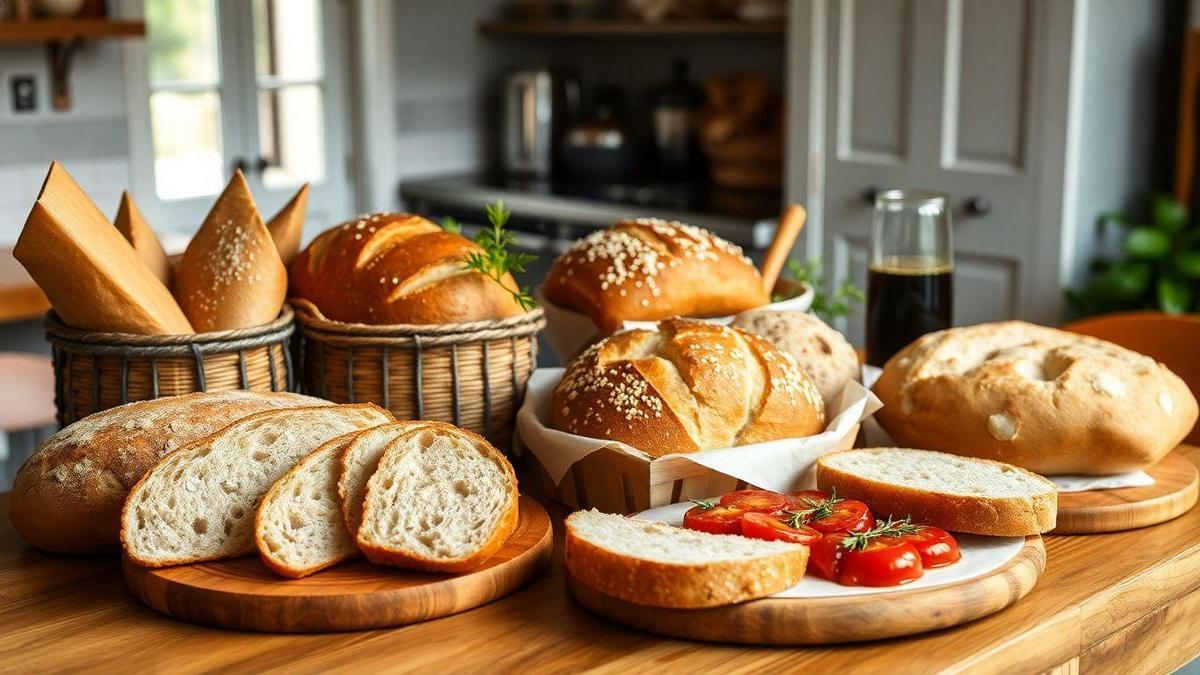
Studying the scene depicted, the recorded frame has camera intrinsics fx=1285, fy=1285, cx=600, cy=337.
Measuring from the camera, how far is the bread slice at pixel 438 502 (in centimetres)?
105

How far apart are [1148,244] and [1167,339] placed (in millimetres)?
1385

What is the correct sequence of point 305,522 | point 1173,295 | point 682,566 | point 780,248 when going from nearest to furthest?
point 682,566 → point 305,522 → point 780,248 → point 1173,295

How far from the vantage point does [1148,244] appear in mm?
3197

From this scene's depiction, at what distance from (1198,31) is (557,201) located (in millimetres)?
1976

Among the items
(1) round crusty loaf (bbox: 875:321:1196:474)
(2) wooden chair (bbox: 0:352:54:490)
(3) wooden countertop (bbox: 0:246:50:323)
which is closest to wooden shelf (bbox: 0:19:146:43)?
(3) wooden countertop (bbox: 0:246:50:323)

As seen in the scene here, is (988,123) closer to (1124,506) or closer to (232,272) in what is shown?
(1124,506)

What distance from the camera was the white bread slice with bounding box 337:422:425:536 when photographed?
1076 millimetres

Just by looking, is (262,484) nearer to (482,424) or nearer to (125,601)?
(125,601)

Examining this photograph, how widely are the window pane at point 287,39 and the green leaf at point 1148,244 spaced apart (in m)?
2.94

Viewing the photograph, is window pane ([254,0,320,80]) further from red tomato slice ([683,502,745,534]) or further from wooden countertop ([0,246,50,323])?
red tomato slice ([683,502,745,534])

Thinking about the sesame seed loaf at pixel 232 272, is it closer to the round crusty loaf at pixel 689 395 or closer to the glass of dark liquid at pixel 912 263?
the round crusty loaf at pixel 689 395

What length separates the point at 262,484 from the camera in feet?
3.66

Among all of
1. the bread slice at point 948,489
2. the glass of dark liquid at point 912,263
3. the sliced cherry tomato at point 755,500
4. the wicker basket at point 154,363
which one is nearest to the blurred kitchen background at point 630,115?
the glass of dark liquid at point 912,263

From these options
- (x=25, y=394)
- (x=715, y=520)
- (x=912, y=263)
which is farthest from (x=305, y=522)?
(x=25, y=394)
